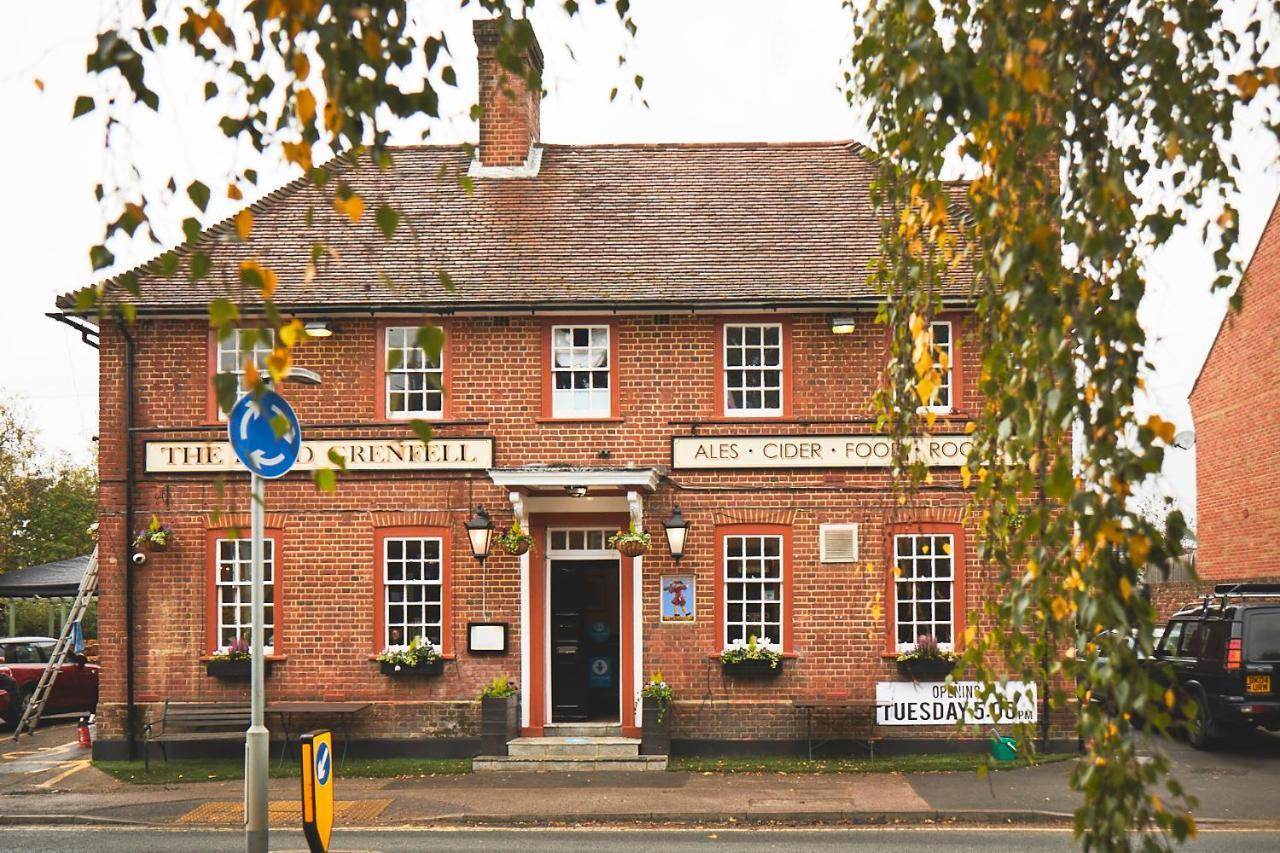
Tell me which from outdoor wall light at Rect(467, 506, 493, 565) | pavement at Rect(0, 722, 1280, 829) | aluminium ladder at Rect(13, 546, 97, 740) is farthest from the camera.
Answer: aluminium ladder at Rect(13, 546, 97, 740)

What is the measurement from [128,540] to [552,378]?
6.21 metres

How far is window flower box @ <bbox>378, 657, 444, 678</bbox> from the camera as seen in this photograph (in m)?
18.2

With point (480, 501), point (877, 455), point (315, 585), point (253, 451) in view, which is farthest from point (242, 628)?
point (253, 451)

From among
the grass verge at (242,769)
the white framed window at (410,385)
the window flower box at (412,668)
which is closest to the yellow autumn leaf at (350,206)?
the grass verge at (242,769)

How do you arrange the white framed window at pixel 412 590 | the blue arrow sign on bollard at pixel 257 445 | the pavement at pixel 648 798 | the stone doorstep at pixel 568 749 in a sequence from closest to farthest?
1. the blue arrow sign on bollard at pixel 257 445
2. the pavement at pixel 648 798
3. the stone doorstep at pixel 568 749
4. the white framed window at pixel 412 590

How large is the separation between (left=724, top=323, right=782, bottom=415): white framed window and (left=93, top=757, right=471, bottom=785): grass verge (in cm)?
600

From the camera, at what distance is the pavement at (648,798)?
14141 millimetres

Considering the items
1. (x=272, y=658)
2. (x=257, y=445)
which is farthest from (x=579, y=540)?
(x=257, y=445)

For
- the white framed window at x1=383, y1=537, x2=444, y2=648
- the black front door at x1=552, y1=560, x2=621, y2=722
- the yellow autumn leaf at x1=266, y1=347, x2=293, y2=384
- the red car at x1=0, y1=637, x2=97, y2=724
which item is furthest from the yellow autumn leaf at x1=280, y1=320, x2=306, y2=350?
the red car at x1=0, y1=637, x2=97, y2=724

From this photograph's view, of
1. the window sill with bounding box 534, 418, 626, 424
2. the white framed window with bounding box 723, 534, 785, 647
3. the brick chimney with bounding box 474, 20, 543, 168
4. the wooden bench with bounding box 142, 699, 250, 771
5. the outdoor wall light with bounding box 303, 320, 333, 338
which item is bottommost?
the wooden bench with bounding box 142, 699, 250, 771

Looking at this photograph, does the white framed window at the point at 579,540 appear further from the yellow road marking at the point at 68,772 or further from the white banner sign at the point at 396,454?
the yellow road marking at the point at 68,772

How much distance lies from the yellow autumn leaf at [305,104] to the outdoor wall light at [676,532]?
47.1ft

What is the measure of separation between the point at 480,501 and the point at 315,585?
2521mm

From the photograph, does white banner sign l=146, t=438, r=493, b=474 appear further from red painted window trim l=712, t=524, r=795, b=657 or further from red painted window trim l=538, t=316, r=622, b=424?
red painted window trim l=712, t=524, r=795, b=657
